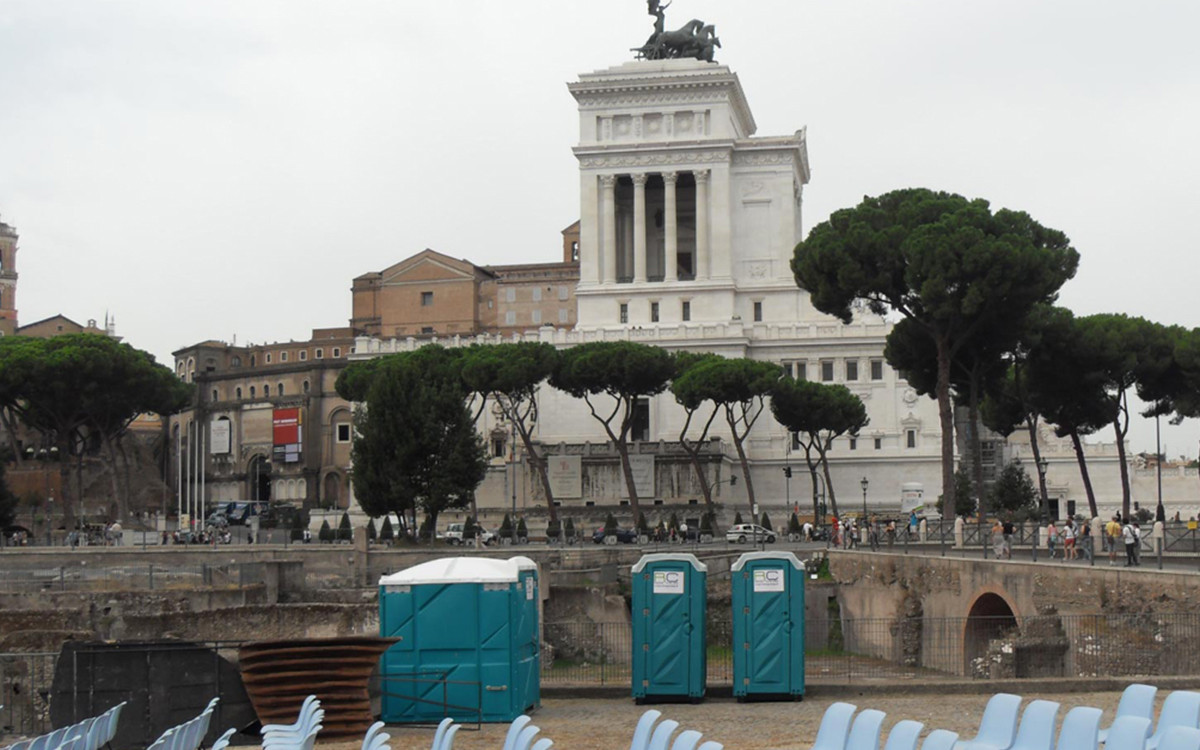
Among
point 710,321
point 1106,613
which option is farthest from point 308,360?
point 1106,613

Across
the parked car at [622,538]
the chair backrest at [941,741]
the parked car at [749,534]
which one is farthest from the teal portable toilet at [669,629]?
the parked car at [622,538]

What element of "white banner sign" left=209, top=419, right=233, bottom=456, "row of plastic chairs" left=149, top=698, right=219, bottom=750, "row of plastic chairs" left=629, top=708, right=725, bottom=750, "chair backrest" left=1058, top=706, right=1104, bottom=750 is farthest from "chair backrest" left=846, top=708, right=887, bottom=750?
"white banner sign" left=209, top=419, right=233, bottom=456

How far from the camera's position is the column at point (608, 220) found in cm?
9338

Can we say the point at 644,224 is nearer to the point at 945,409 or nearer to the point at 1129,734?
the point at 945,409

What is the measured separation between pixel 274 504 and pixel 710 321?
101 ft

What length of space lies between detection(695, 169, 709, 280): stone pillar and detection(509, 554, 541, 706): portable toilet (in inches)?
2737

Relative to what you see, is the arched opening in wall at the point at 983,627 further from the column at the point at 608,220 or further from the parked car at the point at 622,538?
the column at the point at 608,220

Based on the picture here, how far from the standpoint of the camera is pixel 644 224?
94.2 metres

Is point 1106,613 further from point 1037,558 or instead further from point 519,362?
point 519,362

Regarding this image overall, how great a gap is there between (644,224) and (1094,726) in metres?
82.7

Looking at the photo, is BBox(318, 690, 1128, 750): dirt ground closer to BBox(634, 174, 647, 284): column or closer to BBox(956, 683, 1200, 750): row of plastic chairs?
BBox(956, 683, 1200, 750): row of plastic chairs

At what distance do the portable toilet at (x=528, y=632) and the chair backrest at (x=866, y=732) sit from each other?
968 centimetres

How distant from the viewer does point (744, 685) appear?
23.8 meters

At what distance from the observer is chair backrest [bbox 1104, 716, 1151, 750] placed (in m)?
11.5
